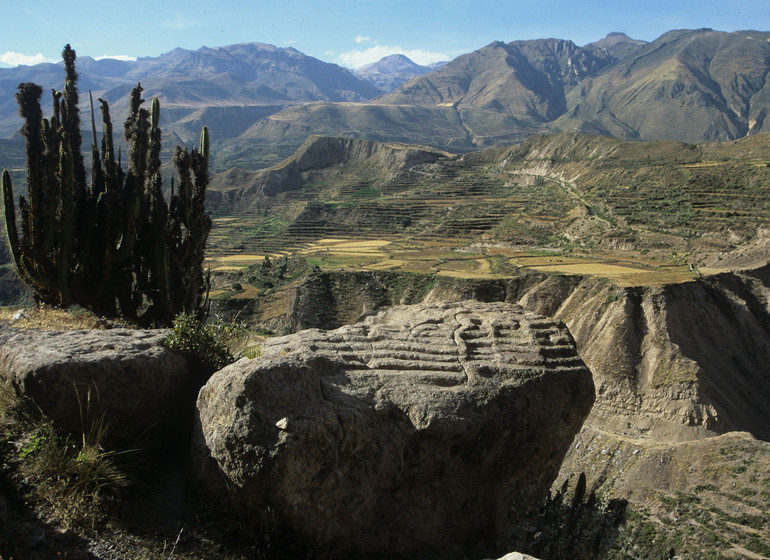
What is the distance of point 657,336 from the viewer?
3105cm

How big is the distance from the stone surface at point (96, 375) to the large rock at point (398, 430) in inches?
34.0

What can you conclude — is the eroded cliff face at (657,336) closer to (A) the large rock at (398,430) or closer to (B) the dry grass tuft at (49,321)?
(A) the large rock at (398,430)

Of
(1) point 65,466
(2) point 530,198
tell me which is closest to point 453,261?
(2) point 530,198

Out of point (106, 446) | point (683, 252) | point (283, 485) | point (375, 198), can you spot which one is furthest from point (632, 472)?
point (375, 198)

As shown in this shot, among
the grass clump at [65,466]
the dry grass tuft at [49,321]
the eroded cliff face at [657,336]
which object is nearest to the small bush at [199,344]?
the grass clump at [65,466]

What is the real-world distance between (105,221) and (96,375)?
7416 mm

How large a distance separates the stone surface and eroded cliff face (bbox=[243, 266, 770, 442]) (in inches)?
1040

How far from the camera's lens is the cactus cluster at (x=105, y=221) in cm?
1241

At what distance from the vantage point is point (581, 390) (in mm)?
9328

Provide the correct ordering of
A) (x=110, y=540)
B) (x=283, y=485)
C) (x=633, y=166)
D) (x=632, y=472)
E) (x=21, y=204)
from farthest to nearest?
(x=633, y=166) < (x=632, y=472) < (x=21, y=204) < (x=283, y=485) < (x=110, y=540)

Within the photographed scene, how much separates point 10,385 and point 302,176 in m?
110

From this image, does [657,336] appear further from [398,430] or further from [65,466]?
[65,466]

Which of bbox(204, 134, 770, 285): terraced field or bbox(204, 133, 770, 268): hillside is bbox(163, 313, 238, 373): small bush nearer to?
bbox(204, 134, 770, 285): terraced field

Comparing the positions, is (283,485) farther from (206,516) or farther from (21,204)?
(21,204)
